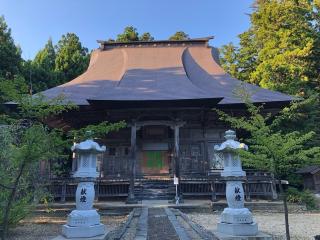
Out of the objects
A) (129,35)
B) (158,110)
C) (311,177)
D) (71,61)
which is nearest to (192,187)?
(158,110)

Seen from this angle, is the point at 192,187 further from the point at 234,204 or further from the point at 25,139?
the point at 25,139

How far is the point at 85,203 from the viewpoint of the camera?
6.87 m

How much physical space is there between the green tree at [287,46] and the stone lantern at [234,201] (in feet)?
45.7

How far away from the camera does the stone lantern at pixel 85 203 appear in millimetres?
6559

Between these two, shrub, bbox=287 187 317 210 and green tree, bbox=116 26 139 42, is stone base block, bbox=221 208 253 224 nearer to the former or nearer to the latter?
shrub, bbox=287 187 317 210

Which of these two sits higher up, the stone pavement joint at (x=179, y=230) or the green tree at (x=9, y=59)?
the green tree at (x=9, y=59)

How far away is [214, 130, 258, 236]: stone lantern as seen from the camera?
6270 millimetres

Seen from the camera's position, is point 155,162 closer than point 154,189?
No

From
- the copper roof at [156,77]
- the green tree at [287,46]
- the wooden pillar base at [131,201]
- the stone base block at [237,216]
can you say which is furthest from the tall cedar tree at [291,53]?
the stone base block at [237,216]

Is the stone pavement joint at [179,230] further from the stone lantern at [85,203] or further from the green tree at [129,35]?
the green tree at [129,35]

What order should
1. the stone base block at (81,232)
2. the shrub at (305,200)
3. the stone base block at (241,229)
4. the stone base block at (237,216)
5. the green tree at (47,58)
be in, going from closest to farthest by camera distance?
the stone base block at (241,229) → the stone base block at (237,216) → the stone base block at (81,232) → the shrub at (305,200) → the green tree at (47,58)

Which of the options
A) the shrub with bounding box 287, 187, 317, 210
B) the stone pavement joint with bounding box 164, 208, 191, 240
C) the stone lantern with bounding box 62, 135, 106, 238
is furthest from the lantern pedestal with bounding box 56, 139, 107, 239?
the shrub with bounding box 287, 187, 317, 210

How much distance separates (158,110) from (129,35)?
24.3 metres

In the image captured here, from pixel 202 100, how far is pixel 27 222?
27.0ft
